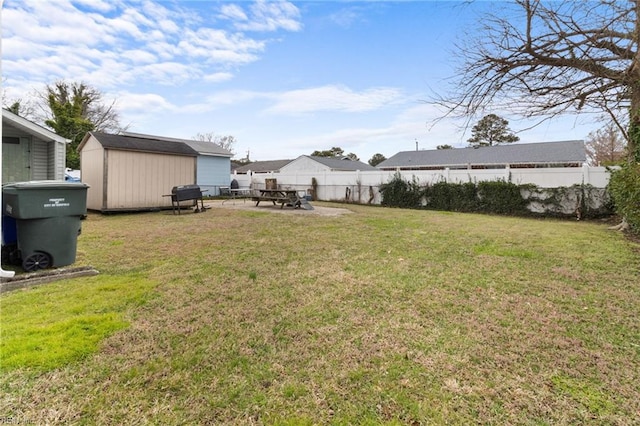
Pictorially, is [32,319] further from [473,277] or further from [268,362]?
[473,277]

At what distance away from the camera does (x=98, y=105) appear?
2767 cm

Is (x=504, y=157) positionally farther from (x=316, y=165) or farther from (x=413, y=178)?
(x=316, y=165)

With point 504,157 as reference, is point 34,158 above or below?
below

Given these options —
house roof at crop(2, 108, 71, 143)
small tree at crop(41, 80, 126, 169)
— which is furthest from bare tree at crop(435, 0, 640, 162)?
small tree at crop(41, 80, 126, 169)

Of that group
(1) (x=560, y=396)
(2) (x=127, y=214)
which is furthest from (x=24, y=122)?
(1) (x=560, y=396)

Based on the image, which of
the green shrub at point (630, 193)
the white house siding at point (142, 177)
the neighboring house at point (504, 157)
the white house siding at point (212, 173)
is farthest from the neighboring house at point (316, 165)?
the green shrub at point (630, 193)

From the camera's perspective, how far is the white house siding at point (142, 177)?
9719mm

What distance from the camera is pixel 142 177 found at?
1037 cm

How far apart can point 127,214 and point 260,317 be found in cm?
906

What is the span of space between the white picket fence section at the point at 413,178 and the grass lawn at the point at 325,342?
7.72m

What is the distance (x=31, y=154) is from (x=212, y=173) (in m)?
11.9

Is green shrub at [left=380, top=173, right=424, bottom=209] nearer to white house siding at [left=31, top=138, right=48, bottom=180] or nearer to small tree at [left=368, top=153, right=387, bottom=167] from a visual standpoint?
white house siding at [left=31, top=138, right=48, bottom=180]

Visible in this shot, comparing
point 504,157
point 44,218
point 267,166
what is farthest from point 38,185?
point 267,166

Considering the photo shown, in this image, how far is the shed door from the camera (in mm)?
8812
